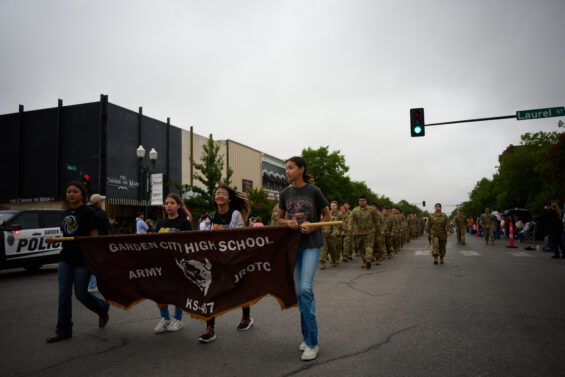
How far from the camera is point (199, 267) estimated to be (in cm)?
453

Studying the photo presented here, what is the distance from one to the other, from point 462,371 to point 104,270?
4221 millimetres

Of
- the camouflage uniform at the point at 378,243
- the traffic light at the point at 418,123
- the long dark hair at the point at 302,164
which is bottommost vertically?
the camouflage uniform at the point at 378,243

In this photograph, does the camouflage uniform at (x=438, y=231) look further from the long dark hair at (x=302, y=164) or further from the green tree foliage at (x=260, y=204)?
Result: the green tree foliage at (x=260, y=204)

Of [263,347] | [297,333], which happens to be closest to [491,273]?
[297,333]

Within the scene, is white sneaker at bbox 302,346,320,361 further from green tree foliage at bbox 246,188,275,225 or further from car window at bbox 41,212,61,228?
green tree foliage at bbox 246,188,275,225

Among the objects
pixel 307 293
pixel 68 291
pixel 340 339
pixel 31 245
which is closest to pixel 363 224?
pixel 340 339

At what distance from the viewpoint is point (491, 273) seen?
1008 centimetres

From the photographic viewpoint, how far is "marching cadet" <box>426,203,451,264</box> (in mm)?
12625

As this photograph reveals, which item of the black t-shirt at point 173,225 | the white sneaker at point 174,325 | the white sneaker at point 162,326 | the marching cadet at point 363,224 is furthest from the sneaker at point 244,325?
the marching cadet at point 363,224

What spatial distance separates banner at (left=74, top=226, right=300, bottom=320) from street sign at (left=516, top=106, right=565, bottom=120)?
14.3 meters

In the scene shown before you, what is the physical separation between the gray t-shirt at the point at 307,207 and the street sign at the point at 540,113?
13862mm

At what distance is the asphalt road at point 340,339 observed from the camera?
3.65 m

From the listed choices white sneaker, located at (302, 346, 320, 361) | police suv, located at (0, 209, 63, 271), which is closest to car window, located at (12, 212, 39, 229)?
police suv, located at (0, 209, 63, 271)

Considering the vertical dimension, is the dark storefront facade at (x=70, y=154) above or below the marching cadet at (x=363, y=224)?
above
